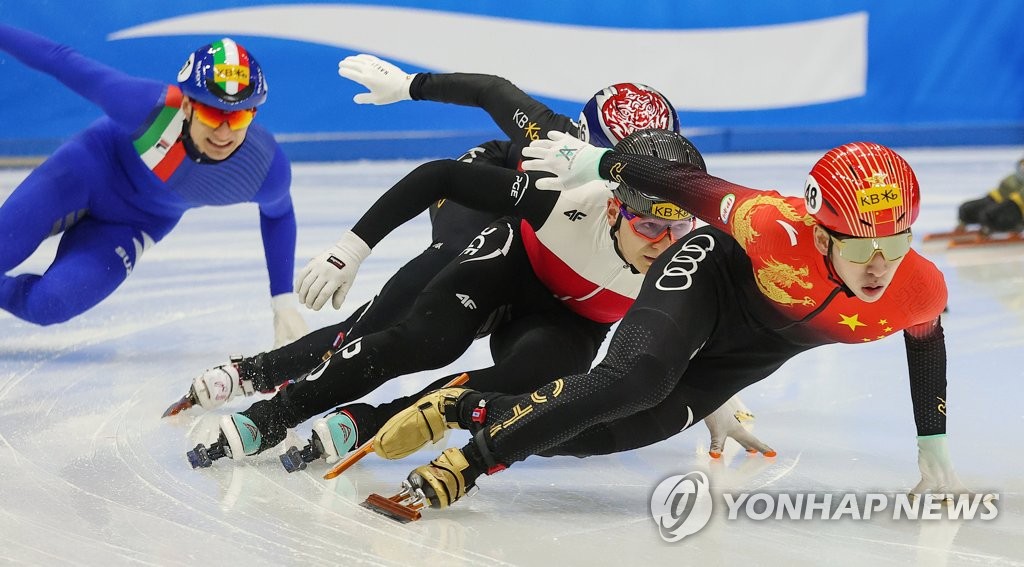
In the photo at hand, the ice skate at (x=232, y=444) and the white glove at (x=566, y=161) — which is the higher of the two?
the white glove at (x=566, y=161)

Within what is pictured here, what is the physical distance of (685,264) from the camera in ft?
9.62

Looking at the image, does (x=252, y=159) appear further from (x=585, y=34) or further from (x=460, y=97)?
(x=585, y=34)

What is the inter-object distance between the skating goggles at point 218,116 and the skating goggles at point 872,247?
2.40 metres

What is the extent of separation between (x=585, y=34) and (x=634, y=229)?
259 inches

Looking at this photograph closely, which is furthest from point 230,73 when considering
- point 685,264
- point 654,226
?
point 685,264

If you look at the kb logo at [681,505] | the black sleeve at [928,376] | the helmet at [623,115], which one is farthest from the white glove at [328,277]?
the black sleeve at [928,376]

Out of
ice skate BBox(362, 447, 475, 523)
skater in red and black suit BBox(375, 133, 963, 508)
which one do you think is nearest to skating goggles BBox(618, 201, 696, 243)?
skater in red and black suit BBox(375, 133, 963, 508)

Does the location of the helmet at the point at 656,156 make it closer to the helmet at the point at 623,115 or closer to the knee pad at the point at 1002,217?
the helmet at the point at 623,115

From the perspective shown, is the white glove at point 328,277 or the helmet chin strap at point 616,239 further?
the helmet chin strap at point 616,239

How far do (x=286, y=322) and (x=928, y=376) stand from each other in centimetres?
244

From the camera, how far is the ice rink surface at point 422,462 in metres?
2.61

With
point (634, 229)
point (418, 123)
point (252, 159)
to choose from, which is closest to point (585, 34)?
point (418, 123)

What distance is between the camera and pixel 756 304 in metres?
2.95

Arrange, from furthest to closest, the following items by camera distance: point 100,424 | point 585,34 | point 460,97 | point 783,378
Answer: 1. point 585,34
2. point 783,378
3. point 460,97
4. point 100,424
